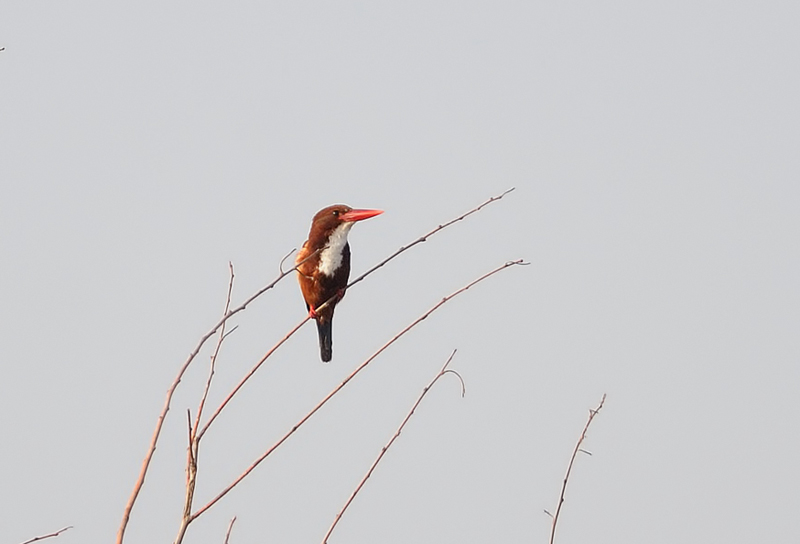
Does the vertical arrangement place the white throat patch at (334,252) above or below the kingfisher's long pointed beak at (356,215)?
below

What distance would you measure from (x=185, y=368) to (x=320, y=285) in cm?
366

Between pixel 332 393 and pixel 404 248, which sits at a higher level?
pixel 404 248

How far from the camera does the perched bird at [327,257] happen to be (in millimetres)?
5922

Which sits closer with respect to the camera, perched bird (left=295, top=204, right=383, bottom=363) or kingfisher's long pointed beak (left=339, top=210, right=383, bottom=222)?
kingfisher's long pointed beak (left=339, top=210, right=383, bottom=222)

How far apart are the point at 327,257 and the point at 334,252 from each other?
1.8 inches

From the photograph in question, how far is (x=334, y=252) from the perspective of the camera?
6059 mm

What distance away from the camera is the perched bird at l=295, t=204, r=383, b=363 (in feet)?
19.4

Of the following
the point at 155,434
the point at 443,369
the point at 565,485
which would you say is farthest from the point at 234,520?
the point at 565,485

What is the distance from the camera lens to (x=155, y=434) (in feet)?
8.07

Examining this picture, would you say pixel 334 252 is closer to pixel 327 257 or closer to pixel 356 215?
pixel 327 257

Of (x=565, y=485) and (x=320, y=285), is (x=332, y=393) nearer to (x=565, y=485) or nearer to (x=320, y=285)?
(x=565, y=485)

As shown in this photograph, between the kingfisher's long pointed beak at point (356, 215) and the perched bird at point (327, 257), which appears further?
the perched bird at point (327, 257)

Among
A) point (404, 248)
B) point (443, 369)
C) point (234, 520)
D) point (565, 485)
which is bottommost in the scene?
point (565, 485)

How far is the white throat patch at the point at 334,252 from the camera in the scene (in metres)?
5.95
